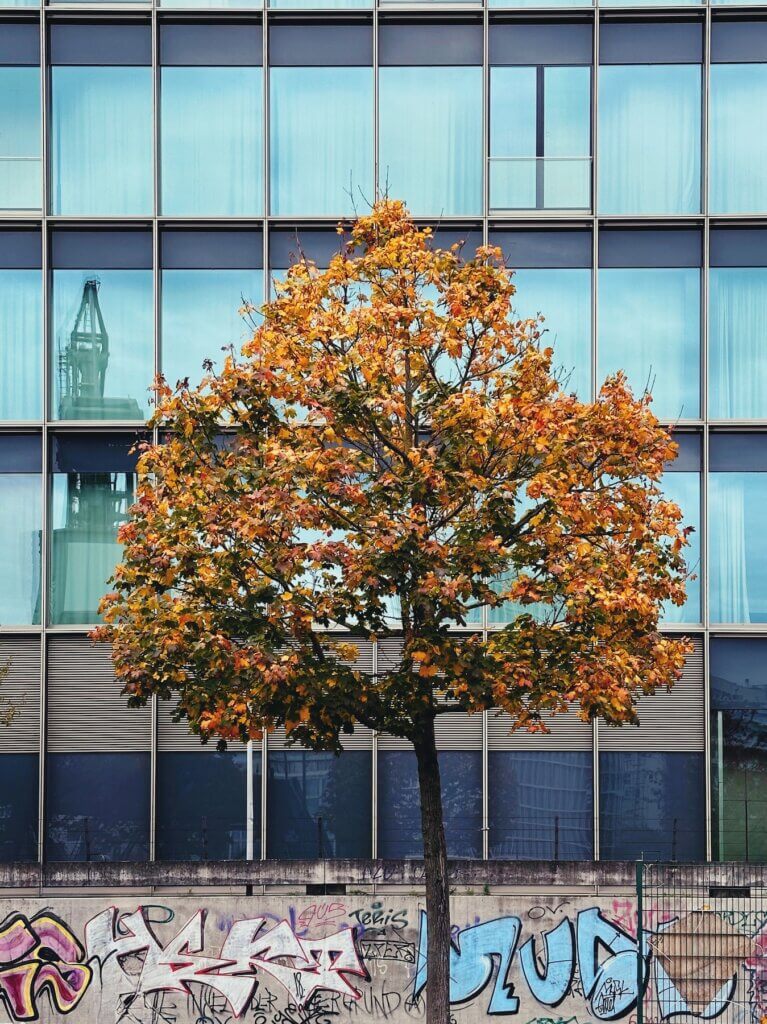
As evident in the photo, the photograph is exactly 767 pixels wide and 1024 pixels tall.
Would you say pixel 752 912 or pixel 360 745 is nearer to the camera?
pixel 752 912

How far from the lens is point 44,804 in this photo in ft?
73.8

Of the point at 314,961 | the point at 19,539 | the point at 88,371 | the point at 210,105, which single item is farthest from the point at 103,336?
the point at 314,961

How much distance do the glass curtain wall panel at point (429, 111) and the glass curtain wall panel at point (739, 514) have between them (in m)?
5.87

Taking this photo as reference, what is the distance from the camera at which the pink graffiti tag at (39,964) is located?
1844 centimetres

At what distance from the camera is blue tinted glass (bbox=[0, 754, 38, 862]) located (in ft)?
73.8

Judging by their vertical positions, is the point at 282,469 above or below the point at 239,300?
below

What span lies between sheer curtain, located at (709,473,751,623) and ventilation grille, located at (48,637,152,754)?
29.8 ft

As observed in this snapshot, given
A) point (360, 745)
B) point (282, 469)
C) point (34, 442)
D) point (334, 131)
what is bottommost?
point (360, 745)

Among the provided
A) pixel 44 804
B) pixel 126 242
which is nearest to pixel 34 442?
pixel 126 242

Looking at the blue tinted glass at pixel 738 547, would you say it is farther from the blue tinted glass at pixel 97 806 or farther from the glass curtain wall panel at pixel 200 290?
the blue tinted glass at pixel 97 806

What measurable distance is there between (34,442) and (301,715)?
10.3 metres

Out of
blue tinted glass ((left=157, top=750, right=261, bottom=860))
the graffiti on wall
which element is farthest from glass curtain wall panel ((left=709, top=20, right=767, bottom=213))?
blue tinted glass ((left=157, top=750, right=261, bottom=860))

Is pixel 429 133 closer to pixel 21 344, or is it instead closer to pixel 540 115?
pixel 540 115

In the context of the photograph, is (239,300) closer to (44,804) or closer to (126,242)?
(126,242)
